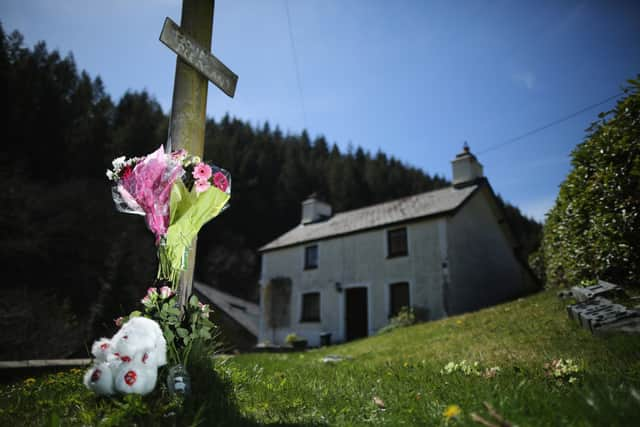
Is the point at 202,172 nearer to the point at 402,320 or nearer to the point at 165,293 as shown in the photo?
the point at 165,293

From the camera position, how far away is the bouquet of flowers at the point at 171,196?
2.92 meters

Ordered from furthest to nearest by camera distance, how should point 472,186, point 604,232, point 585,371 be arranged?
point 472,186 < point 604,232 < point 585,371

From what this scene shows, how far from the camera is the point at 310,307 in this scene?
18703 millimetres

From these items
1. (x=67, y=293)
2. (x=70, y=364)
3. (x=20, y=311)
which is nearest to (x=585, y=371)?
(x=70, y=364)

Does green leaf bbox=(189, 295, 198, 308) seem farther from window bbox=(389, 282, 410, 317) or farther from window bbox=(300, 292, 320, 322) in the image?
window bbox=(300, 292, 320, 322)

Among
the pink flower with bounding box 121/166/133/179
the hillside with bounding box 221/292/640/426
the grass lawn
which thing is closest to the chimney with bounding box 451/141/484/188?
the hillside with bounding box 221/292/640/426

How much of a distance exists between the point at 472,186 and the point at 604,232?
35.4 ft

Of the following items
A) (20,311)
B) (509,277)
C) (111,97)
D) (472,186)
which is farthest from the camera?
(111,97)

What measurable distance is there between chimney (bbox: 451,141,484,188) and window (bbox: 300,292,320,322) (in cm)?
919

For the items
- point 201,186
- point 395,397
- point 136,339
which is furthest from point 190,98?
point 395,397

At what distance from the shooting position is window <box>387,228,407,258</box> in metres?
16.1

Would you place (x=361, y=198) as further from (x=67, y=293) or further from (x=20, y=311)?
(x=20, y=311)

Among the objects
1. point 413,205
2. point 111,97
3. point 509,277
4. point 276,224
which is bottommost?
point 509,277

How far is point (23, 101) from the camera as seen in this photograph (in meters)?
23.7
